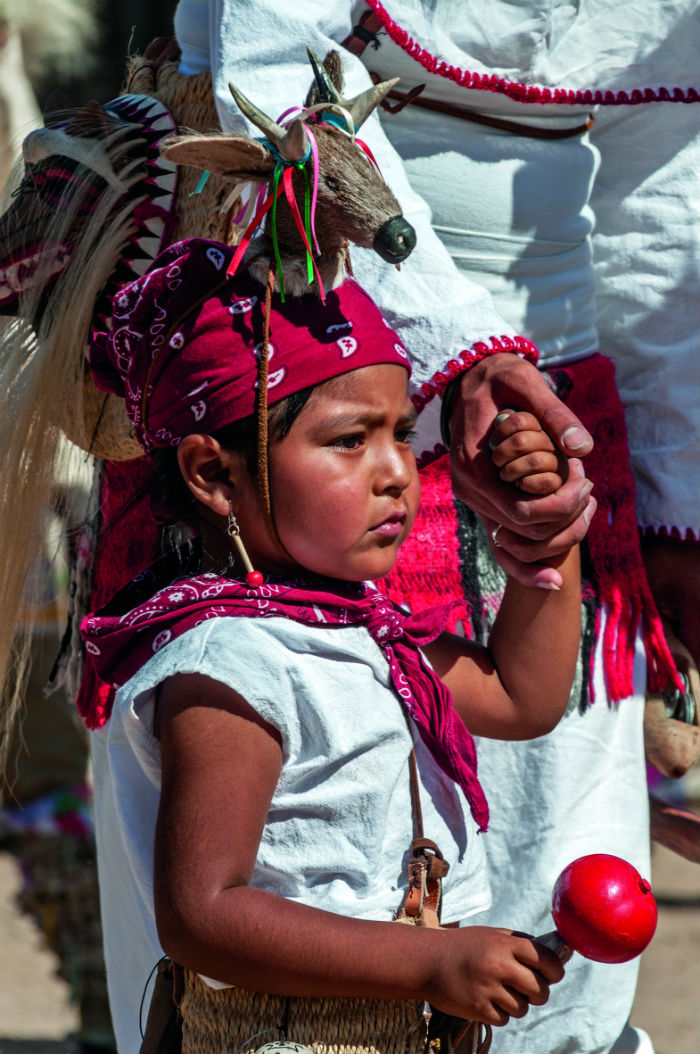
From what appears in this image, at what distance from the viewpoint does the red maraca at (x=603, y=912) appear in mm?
1274

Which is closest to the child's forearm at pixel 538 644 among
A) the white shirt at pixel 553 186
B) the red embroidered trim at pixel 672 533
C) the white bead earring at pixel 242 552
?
the white shirt at pixel 553 186

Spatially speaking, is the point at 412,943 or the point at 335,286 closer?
the point at 412,943

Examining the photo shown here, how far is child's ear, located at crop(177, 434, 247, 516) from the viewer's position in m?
1.52

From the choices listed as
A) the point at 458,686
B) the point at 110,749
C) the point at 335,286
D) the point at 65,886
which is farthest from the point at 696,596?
the point at 65,886

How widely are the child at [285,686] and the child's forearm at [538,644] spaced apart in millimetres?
24

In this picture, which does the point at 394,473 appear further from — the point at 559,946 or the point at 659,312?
the point at 659,312

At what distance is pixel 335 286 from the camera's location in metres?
1.55

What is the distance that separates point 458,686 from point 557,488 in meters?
0.34

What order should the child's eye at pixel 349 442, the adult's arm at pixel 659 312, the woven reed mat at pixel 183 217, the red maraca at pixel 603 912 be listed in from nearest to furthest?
the red maraca at pixel 603 912 < the child's eye at pixel 349 442 < the woven reed mat at pixel 183 217 < the adult's arm at pixel 659 312

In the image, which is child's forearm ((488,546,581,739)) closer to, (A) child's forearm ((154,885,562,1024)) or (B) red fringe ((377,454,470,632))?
(B) red fringe ((377,454,470,632))

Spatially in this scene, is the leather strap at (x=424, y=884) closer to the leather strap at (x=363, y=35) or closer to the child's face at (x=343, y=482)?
the child's face at (x=343, y=482)

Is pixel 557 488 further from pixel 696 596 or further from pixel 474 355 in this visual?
pixel 696 596

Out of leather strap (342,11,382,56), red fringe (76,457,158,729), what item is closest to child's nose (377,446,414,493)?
red fringe (76,457,158,729)

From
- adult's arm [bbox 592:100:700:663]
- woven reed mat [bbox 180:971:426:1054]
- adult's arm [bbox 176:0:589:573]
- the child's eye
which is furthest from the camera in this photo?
adult's arm [bbox 592:100:700:663]
